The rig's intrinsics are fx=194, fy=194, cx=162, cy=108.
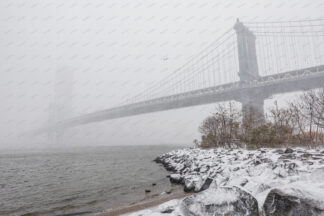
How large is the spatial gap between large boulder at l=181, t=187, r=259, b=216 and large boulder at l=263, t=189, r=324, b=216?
0.29m

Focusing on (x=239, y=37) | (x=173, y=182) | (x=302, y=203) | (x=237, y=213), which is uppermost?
(x=239, y=37)

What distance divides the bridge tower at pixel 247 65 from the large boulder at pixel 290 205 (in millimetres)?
29734

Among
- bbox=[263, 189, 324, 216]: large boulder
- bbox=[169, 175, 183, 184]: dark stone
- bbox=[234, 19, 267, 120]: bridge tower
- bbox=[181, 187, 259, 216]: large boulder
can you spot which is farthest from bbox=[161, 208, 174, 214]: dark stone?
bbox=[234, 19, 267, 120]: bridge tower

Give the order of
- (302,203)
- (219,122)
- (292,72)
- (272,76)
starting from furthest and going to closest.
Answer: (272,76) < (292,72) < (219,122) < (302,203)

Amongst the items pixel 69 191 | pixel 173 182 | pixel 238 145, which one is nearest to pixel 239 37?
pixel 238 145

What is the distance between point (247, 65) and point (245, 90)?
6149mm

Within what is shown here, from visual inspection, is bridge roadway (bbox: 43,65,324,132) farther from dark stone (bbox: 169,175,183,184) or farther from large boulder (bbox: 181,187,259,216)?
large boulder (bbox: 181,187,259,216)

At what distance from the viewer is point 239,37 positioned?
37688 mm

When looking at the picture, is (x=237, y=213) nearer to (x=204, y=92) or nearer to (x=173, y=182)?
(x=173, y=182)

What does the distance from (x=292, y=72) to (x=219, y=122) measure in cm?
1885

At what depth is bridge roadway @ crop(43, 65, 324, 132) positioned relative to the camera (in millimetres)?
27703

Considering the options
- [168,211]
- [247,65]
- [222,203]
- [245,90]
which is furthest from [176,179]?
[247,65]

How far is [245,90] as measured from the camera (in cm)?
3191

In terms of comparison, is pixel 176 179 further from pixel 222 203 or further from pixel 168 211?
pixel 222 203
